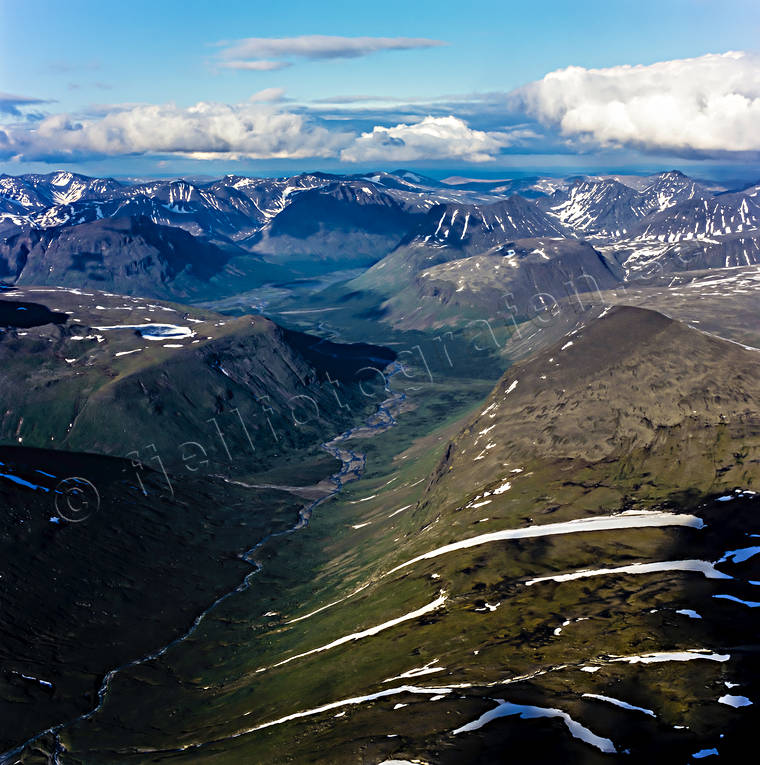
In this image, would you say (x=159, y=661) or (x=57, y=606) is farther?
(x=57, y=606)

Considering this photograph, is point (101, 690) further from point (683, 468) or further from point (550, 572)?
point (683, 468)

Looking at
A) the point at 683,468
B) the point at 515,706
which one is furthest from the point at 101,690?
the point at 683,468

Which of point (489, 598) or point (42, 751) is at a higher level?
point (489, 598)

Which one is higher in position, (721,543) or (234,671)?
(721,543)

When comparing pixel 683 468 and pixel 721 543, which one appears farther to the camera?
pixel 683 468

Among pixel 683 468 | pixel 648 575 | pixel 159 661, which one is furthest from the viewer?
pixel 683 468

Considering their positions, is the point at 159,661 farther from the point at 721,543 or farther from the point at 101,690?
the point at 721,543

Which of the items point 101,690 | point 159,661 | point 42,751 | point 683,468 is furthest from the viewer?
point 683,468

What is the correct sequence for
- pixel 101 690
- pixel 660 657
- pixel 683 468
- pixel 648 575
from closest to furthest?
1. pixel 660 657
2. pixel 648 575
3. pixel 101 690
4. pixel 683 468

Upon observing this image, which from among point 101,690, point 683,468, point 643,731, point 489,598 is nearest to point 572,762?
point 643,731
